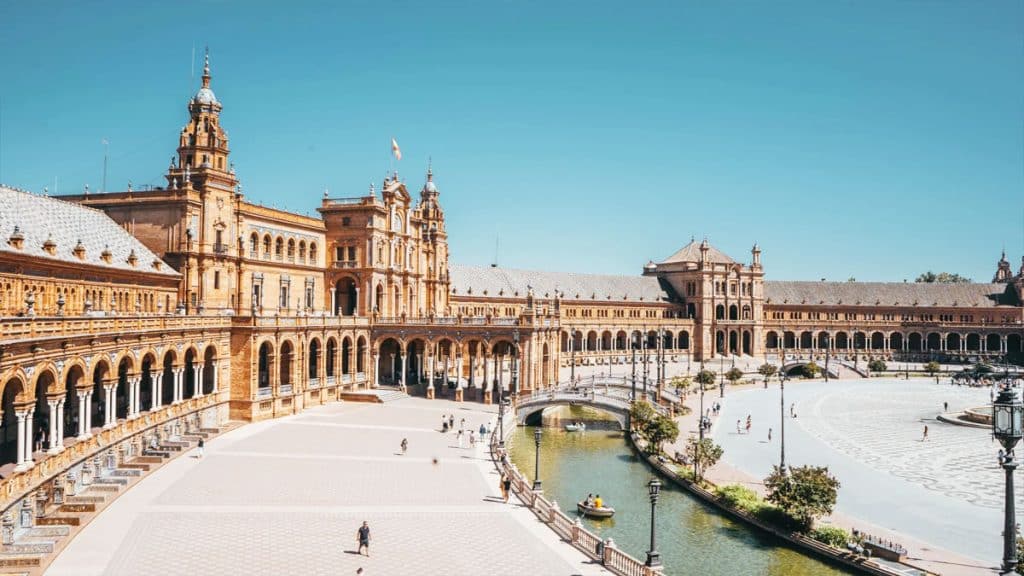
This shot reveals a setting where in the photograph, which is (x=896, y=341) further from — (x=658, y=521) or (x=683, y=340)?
(x=658, y=521)

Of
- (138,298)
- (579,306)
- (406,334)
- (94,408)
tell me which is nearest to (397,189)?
(406,334)

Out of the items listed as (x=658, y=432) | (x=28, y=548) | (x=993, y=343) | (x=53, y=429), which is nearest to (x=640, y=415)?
(x=658, y=432)

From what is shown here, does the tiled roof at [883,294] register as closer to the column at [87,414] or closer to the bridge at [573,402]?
the bridge at [573,402]

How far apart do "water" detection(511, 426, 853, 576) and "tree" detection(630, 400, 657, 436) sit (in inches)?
86.6

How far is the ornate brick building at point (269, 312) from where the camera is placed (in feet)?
131

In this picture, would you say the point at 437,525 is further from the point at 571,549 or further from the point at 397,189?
the point at 397,189

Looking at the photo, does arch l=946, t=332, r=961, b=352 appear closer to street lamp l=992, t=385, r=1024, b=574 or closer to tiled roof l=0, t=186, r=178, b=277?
tiled roof l=0, t=186, r=178, b=277

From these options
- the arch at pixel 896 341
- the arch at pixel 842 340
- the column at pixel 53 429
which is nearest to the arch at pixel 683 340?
the arch at pixel 842 340

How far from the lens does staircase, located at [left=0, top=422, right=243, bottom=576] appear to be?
Result: 26672 mm

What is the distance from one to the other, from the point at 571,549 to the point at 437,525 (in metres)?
6.12

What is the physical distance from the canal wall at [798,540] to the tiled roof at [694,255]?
95250 mm

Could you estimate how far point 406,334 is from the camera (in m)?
78.1

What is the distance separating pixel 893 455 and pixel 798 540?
965 inches

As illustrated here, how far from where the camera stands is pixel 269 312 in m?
69.9
